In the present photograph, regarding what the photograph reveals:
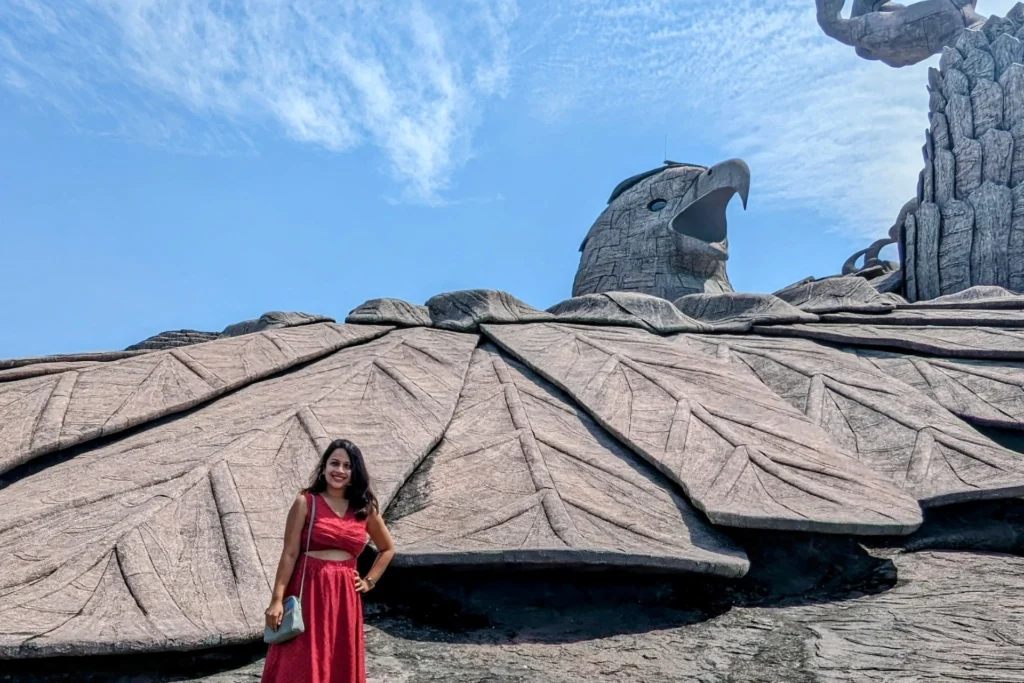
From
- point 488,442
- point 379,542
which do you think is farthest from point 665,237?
point 379,542

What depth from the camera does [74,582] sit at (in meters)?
3.10

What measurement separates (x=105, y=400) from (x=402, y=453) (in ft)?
6.19

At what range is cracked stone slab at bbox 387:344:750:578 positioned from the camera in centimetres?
344

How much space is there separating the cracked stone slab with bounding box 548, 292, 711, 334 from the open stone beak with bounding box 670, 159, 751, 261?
8.35 feet

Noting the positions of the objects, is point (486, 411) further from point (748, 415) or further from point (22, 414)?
point (22, 414)

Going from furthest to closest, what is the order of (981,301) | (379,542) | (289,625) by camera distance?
1. (981,301)
2. (379,542)
3. (289,625)

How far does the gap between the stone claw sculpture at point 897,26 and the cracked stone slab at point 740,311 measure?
939cm

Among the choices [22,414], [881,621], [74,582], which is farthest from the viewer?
[22,414]

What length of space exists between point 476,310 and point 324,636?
13.8 ft

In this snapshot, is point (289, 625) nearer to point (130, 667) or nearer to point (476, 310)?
point (130, 667)

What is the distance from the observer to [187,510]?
11.8ft

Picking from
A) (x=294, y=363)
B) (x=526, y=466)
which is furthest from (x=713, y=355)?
(x=294, y=363)

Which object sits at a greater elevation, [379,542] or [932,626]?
[379,542]

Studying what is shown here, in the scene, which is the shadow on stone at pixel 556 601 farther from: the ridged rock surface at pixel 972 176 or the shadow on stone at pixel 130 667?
the ridged rock surface at pixel 972 176
